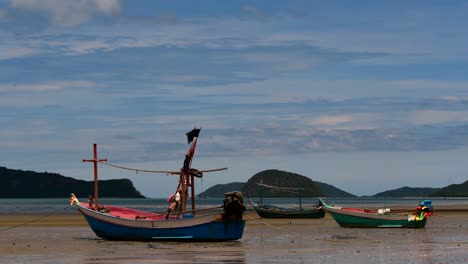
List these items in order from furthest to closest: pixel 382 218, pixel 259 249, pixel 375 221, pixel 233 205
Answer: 1. pixel 375 221
2. pixel 382 218
3. pixel 233 205
4. pixel 259 249

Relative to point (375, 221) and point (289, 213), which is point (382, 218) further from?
point (289, 213)

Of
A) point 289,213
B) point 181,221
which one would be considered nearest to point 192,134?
point 181,221

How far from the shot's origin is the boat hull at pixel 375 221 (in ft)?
190

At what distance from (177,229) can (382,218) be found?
1924 cm

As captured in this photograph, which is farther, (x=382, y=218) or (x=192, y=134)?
(x=382, y=218)

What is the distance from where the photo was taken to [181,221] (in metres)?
42.8

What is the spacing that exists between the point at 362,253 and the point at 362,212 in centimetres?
2236

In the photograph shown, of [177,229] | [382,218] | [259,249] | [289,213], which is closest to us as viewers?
[259,249]

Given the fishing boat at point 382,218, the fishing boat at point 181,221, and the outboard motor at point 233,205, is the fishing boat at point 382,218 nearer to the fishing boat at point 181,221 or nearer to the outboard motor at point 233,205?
the fishing boat at point 181,221

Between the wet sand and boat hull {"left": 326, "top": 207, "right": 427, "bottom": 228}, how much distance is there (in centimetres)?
469

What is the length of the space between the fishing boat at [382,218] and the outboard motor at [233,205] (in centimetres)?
1807

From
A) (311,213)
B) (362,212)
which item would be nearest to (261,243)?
(362,212)

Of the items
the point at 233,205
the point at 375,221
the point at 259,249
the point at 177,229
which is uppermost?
the point at 233,205

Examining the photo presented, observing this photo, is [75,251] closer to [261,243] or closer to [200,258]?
[200,258]
